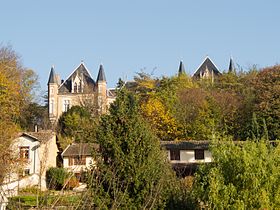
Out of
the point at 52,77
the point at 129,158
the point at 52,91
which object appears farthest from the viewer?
the point at 52,77

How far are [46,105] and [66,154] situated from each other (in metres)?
29.1

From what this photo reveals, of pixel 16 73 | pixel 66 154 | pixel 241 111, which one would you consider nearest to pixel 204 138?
pixel 241 111

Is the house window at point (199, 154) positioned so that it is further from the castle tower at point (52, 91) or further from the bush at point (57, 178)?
the castle tower at point (52, 91)

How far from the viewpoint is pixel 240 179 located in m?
15.6

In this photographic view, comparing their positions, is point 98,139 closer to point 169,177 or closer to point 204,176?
point 169,177

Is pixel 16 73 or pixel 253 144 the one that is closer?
pixel 253 144

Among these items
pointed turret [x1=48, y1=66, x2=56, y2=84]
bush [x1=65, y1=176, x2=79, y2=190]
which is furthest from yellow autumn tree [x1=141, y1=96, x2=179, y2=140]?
bush [x1=65, y1=176, x2=79, y2=190]

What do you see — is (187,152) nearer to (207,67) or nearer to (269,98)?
(269,98)

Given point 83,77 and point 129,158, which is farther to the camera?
point 83,77

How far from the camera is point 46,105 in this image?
7631 centimetres

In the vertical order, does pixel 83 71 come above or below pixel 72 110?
above

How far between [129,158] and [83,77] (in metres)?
63.8

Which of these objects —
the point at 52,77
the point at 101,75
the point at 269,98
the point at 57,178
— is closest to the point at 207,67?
the point at 101,75

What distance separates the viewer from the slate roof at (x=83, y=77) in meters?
77.2
